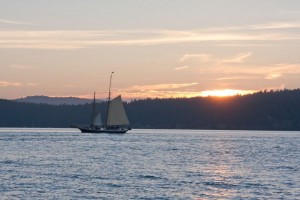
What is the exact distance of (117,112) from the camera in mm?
168875

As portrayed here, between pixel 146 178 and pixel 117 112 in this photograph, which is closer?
pixel 146 178

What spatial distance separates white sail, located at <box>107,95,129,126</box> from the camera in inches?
6629

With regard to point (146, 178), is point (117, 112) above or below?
above

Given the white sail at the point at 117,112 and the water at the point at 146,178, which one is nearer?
the water at the point at 146,178

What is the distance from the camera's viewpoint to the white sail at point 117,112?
168 metres

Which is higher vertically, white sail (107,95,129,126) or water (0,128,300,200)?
white sail (107,95,129,126)

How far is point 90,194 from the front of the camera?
151ft

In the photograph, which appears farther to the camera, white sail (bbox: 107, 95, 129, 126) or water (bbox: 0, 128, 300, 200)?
white sail (bbox: 107, 95, 129, 126)

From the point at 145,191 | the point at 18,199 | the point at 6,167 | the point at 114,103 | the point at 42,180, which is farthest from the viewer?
the point at 114,103

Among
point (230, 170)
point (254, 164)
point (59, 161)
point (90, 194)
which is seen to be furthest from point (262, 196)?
point (59, 161)

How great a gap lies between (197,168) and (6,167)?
16824 millimetres

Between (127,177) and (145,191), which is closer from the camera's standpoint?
(145,191)

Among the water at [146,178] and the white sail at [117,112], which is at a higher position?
the white sail at [117,112]

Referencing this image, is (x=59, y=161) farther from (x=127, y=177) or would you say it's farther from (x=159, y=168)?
(x=127, y=177)
